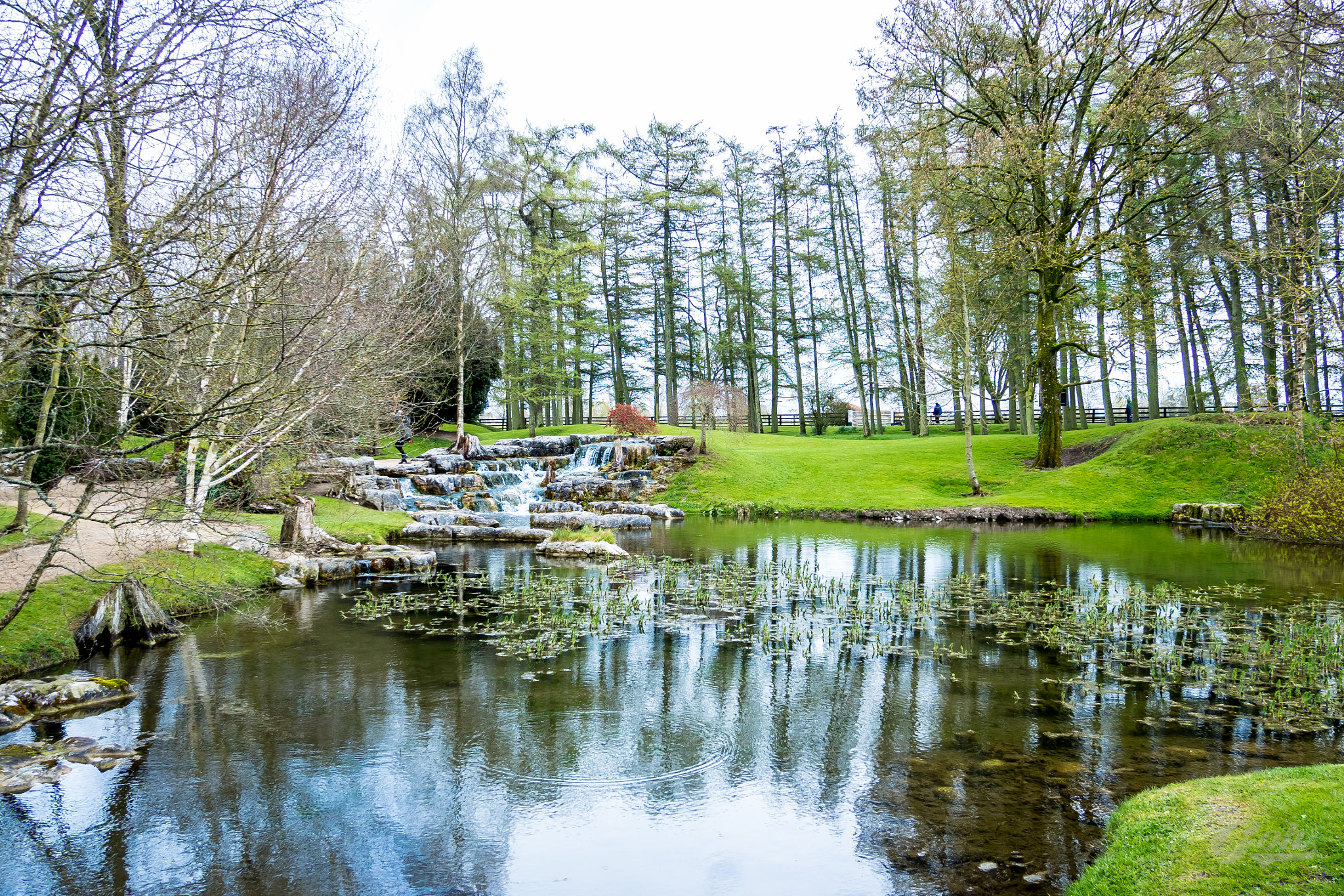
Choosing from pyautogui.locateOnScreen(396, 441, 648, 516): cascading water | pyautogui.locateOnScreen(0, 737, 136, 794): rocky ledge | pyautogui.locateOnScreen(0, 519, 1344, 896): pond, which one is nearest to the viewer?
pyautogui.locateOnScreen(0, 519, 1344, 896): pond

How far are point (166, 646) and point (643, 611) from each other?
5.83 meters

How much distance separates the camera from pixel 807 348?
41.7 metres

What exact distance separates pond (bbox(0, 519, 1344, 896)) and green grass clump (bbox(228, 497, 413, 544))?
7.21 meters

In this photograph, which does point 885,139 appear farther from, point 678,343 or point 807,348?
point 678,343

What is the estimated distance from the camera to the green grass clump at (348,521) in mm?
16359

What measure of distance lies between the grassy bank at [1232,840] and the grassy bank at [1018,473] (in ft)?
66.1

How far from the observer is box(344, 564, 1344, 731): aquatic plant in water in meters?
7.36

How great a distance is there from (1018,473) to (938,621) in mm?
18677

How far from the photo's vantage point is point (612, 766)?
547 centimetres

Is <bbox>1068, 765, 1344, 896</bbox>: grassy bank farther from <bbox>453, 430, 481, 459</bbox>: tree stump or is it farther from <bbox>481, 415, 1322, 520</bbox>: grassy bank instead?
<bbox>453, 430, 481, 459</bbox>: tree stump

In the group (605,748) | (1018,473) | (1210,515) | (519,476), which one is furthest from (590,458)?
(605,748)

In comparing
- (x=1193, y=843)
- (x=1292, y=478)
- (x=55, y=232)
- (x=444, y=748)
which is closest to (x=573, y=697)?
(x=444, y=748)

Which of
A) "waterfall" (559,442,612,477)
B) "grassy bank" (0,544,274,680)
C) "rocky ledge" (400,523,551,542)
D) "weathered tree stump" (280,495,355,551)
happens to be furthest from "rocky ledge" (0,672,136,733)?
"waterfall" (559,442,612,477)

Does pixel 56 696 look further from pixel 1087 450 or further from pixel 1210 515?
pixel 1087 450
